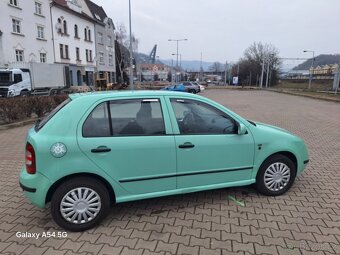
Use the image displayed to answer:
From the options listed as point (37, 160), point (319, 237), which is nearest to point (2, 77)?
point (37, 160)

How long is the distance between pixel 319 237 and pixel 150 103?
2.48 metres

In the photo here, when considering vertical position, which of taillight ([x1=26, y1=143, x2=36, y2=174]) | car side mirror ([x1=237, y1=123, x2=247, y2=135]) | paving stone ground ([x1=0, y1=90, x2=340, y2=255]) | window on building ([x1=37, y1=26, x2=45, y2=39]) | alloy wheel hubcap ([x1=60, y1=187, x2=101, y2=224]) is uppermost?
window on building ([x1=37, y1=26, x2=45, y2=39])

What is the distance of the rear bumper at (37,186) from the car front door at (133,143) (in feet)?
1.80

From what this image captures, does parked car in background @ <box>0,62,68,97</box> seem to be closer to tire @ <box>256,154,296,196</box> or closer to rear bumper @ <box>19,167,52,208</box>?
rear bumper @ <box>19,167,52,208</box>

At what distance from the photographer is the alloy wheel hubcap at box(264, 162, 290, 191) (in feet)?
13.1

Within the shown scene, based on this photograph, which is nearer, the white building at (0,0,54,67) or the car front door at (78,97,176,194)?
the car front door at (78,97,176,194)

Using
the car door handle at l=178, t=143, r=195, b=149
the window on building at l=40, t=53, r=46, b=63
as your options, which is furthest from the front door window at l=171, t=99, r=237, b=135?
the window on building at l=40, t=53, r=46, b=63

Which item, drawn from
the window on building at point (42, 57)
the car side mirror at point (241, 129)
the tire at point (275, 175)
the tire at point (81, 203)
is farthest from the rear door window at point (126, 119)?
the window on building at point (42, 57)

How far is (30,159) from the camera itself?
307 centimetres

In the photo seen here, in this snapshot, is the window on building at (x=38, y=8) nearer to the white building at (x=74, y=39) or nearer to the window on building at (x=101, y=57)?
the white building at (x=74, y=39)

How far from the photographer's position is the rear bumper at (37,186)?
3.04 meters

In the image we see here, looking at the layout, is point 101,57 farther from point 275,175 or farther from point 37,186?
point 37,186

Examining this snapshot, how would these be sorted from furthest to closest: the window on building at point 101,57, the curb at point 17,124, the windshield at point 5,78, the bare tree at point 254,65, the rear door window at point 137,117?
the bare tree at point 254,65
the window on building at point 101,57
the windshield at point 5,78
the curb at point 17,124
the rear door window at point 137,117

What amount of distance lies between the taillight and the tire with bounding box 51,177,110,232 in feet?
1.17
